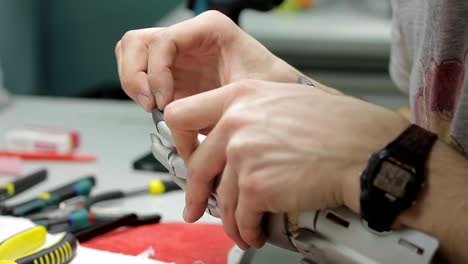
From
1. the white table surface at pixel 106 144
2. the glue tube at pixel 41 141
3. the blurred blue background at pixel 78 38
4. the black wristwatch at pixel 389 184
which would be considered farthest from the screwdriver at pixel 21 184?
the blurred blue background at pixel 78 38

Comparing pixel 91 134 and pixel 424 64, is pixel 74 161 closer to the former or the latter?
pixel 91 134

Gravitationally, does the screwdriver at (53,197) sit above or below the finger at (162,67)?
below

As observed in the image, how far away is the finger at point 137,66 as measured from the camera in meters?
0.65

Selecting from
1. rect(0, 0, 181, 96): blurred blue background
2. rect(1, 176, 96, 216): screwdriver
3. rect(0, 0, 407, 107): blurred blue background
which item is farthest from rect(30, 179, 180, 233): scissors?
rect(0, 0, 181, 96): blurred blue background

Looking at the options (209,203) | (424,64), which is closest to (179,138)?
(209,203)

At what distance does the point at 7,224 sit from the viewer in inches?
27.6

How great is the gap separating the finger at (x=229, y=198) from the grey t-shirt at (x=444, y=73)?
0.68ft

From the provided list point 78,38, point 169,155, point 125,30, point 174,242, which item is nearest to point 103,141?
point 174,242

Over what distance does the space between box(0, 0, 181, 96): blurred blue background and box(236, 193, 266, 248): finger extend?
5.31 ft

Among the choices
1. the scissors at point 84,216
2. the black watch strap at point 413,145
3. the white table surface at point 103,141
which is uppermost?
the black watch strap at point 413,145

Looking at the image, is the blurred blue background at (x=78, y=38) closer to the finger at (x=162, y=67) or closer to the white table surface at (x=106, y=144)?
the white table surface at (x=106, y=144)

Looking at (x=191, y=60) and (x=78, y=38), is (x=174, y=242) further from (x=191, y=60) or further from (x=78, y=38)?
(x=78, y=38)

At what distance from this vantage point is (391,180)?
0.45 metres

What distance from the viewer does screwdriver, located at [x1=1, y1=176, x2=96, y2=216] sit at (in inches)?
31.3
